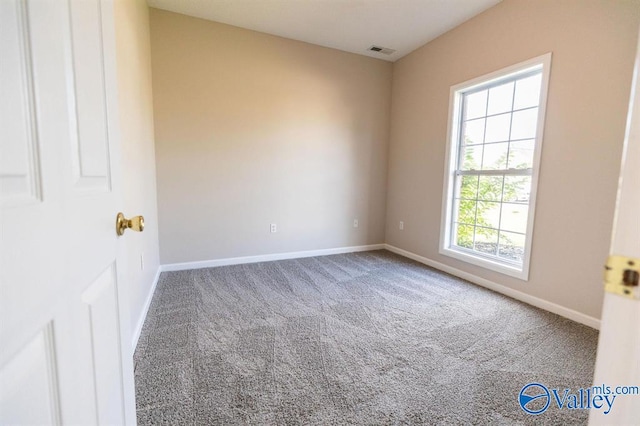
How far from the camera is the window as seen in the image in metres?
2.47

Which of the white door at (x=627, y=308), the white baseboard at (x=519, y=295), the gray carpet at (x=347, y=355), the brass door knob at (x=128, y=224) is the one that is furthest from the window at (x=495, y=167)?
the brass door knob at (x=128, y=224)

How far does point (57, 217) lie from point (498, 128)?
332 cm

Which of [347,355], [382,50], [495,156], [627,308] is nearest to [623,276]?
[627,308]

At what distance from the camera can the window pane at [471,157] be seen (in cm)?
299

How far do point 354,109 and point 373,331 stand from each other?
302 cm

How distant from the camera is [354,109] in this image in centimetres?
391

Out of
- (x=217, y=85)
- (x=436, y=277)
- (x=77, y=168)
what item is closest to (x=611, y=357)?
(x=77, y=168)

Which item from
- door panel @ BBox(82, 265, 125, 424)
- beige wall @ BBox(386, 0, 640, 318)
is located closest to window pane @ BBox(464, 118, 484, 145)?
beige wall @ BBox(386, 0, 640, 318)

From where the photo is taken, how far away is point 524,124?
2529 millimetres

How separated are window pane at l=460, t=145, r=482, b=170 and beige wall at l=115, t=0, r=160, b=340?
3192 mm

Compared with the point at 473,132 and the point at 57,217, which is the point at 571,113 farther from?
the point at 57,217

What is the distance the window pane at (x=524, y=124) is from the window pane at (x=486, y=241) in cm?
95

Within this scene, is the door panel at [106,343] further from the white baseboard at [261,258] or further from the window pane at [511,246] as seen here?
the window pane at [511,246]

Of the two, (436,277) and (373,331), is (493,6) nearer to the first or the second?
(436,277)
